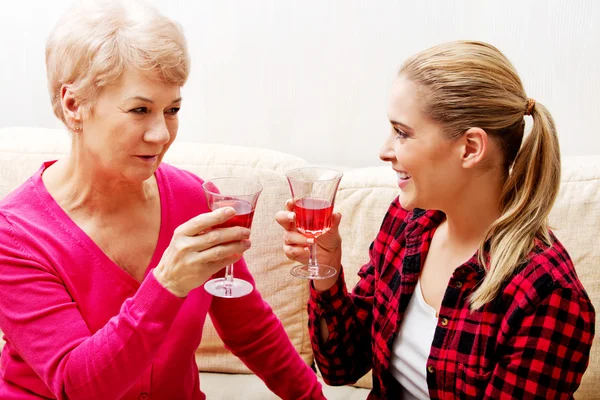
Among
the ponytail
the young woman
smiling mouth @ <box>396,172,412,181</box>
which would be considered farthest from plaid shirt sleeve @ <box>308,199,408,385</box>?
the ponytail

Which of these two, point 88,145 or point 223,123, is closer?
point 88,145

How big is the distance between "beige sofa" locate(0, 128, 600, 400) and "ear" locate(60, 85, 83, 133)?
2.54ft

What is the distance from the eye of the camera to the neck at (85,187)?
5.70ft

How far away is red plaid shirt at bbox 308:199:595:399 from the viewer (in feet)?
4.93

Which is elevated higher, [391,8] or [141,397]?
[391,8]

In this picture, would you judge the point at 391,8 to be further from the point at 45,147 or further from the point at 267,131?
the point at 45,147

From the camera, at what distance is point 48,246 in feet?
5.46

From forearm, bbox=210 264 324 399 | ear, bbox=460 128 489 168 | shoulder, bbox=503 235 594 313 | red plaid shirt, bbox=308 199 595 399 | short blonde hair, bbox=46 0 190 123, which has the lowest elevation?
forearm, bbox=210 264 324 399

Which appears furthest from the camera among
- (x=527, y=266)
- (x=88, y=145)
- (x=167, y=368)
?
(x=167, y=368)

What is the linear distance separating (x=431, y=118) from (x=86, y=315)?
2.84ft

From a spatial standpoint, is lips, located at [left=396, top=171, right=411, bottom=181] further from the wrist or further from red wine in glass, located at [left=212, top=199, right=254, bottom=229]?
the wrist

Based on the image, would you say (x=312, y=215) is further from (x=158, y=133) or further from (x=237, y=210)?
(x=158, y=133)

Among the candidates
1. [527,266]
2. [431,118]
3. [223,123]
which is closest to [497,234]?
[527,266]

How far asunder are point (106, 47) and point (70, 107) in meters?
0.16
